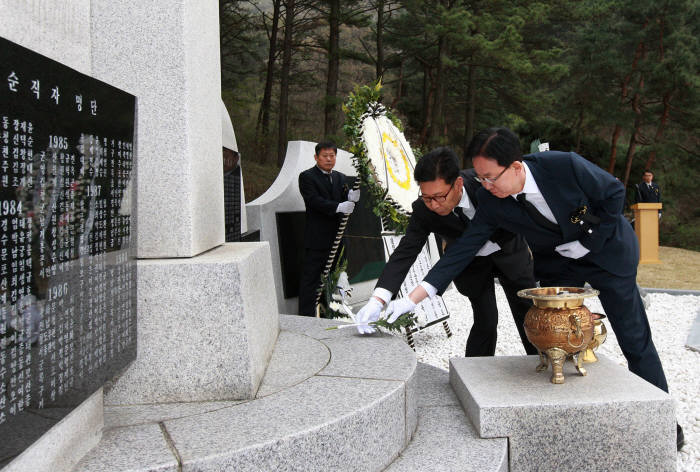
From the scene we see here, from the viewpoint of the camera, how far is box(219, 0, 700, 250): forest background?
16281 millimetres

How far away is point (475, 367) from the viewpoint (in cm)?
304

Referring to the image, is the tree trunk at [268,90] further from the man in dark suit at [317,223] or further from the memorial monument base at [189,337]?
the memorial monument base at [189,337]

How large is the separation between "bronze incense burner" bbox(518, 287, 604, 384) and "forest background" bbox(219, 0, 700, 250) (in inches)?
498

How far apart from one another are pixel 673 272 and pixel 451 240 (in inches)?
439

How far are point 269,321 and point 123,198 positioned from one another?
3.67 feet

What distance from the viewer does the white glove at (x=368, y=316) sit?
10.4ft

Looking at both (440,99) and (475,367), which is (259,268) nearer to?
(475,367)

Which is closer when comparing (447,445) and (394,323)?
(447,445)

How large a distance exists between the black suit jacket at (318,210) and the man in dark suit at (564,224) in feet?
9.56

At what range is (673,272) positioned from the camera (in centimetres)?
1277

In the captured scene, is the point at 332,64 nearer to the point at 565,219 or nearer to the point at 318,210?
the point at 318,210

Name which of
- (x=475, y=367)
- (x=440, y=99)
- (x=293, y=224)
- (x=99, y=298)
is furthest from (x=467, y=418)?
(x=440, y=99)

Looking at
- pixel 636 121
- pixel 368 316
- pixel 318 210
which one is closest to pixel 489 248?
pixel 368 316

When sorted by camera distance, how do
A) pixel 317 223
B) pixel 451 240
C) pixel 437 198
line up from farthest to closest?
pixel 317 223
pixel 451 240
pixel 437 198
